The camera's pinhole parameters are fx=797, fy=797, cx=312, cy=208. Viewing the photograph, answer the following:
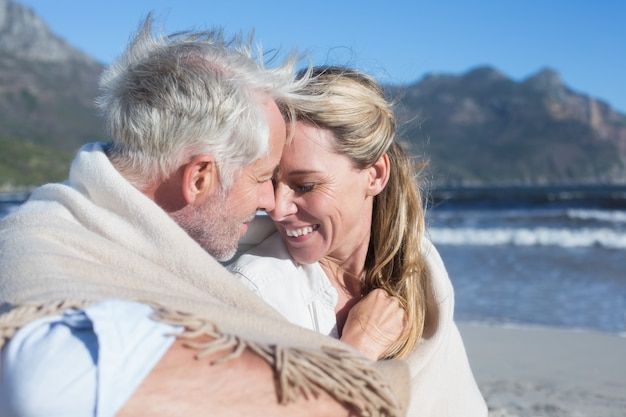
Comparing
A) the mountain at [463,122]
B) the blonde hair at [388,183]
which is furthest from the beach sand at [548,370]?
the mountain at [463,122]

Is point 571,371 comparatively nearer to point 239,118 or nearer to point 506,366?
point 506,366

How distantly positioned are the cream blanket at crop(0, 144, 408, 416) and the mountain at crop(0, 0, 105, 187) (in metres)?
83.8

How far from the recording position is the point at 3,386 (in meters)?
1.30

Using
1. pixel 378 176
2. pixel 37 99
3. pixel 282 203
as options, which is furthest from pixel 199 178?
pixel 37 99

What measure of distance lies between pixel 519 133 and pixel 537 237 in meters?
123

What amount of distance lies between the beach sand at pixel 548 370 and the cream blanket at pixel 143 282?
3859mm

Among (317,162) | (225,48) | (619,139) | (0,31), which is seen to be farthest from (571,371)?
(0,31)

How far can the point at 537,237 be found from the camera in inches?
818

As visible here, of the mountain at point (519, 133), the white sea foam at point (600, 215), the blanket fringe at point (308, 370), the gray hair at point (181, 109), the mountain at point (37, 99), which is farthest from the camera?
the mountain at point (519, 133)

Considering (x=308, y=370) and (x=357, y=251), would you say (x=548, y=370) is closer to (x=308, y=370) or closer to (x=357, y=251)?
(x=357, y=251)

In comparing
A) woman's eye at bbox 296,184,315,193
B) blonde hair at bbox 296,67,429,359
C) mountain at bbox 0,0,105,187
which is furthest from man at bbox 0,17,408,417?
mountain at bbox 0,0,105,187

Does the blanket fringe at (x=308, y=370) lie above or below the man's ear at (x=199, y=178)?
below

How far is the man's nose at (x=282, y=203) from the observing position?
8.30 ft

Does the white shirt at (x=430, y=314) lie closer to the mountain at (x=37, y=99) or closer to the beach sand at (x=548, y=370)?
the beach sand at (x=548, y=370)
